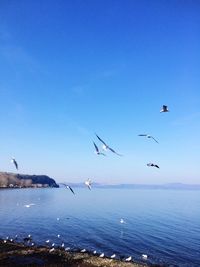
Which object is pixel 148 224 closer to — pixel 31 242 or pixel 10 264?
pixel 31 242

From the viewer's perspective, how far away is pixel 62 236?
238 ft

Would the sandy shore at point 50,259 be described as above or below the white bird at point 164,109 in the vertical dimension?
below

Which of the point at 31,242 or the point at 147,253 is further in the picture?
the point at 31,242

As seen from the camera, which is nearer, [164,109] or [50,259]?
[164,109]

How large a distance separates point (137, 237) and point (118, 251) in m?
14.9

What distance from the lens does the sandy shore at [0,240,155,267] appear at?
45.1m

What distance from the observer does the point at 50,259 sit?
47562 millimetres

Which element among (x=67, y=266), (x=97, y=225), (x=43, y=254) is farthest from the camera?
(x=97, y=225)

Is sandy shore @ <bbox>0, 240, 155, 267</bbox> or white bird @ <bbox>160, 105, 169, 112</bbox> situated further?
sandy shore @ <bbox>0, 240, 155, 267</bbox>

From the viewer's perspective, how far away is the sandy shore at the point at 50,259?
45125mm

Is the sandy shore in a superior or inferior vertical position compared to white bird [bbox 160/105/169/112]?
inferior

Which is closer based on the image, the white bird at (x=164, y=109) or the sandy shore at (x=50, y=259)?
the white bird at (x=164, y=109)

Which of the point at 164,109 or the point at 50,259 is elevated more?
the point at 164,109

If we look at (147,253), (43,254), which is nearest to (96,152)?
(43,254)
